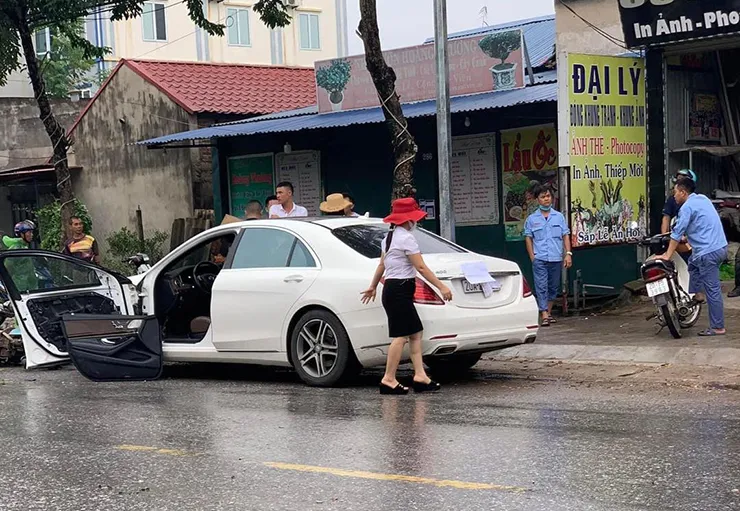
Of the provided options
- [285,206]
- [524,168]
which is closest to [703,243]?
[285,206]

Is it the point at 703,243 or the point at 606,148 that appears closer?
the point at 703,243

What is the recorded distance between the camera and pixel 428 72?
58.4ft

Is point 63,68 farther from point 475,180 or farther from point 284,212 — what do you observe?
point 284,212

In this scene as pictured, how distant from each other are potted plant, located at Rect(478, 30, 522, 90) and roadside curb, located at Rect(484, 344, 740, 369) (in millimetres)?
5774

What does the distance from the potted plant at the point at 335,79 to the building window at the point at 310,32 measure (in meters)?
38.2

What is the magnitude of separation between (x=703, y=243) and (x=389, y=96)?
13.9 ft

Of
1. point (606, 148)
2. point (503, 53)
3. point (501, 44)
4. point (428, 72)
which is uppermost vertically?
point (501, 44)

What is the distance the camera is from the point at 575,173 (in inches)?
538

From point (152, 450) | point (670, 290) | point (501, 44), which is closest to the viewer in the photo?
point (152, 450)

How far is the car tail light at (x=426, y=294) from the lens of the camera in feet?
30.4

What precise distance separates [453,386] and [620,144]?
5.91 m

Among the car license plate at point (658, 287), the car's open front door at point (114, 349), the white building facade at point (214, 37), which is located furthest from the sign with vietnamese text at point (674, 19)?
the white building facade at point (214, 37)

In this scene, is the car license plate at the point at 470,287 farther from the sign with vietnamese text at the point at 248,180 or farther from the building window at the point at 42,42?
the building window at the point at 42,42

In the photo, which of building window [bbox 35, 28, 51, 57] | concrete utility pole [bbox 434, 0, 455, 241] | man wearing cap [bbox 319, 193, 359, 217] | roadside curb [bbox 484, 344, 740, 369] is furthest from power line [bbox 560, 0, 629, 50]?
building window [bbox 35, 28, 51, 57]
